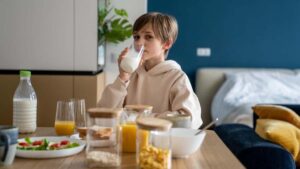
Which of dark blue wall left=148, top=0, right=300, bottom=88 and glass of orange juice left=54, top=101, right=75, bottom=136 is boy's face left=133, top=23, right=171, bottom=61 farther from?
dark blue wall left=148, top=0, right=300, bottom=88

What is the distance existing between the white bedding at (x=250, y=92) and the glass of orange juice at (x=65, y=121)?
270 centimetres

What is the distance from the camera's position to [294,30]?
543cm

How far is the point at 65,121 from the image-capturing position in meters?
1.60

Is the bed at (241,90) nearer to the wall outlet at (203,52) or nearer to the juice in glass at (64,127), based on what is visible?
the wall outlet at (203,52)

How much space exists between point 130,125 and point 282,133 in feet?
4.63

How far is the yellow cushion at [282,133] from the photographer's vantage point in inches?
98.6

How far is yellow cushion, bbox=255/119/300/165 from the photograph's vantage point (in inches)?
98.6

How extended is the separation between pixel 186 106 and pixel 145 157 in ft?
1.71

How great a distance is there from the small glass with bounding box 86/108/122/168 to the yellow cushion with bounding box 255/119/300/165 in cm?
138

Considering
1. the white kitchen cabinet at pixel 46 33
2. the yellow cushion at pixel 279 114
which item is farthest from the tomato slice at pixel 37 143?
the white kitchen cabinet at pixel 46 33

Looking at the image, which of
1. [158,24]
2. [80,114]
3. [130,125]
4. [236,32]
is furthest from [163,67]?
[236,32]

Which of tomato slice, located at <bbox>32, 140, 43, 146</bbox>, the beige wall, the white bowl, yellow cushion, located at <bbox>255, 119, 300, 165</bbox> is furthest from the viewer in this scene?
the beige wall

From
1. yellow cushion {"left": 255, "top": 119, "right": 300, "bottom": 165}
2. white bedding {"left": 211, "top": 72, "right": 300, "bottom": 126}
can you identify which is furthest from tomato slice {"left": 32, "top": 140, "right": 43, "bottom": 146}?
white bedding {"left": 211, "top": 72, "right": 300, "bottom": 126}

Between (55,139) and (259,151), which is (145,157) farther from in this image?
(259,151)
